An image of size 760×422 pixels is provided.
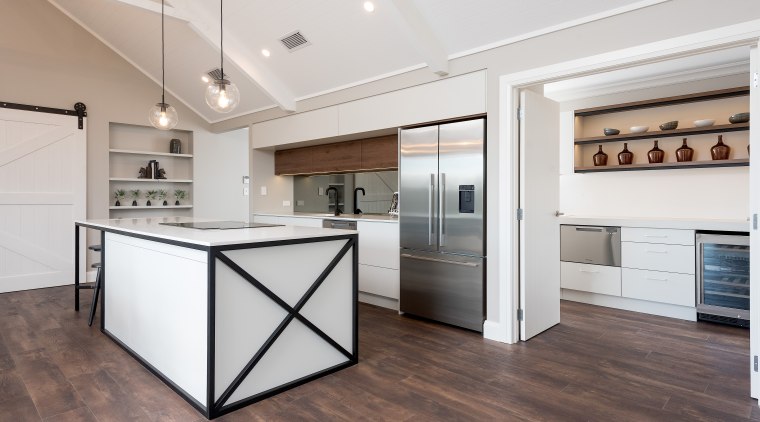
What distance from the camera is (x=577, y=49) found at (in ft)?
9.81

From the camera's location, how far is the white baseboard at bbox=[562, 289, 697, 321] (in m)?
4.05

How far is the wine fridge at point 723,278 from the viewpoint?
3742mm

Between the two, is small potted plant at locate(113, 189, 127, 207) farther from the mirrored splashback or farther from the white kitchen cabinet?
the white kitchen cabinet

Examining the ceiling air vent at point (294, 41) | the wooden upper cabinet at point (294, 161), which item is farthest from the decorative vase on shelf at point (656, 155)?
the wooden upper cabinet at point (294, 161)

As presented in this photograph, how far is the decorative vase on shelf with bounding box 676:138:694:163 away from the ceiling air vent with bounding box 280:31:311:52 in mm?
3918

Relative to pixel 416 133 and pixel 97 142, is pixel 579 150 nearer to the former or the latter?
pixel 416 133

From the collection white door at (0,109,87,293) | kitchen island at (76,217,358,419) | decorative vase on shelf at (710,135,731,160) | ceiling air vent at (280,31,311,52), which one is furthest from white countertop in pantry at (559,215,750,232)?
white door at (0,109,87,293)

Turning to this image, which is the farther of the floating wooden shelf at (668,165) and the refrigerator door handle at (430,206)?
the floating wooden shelf at (668,165)

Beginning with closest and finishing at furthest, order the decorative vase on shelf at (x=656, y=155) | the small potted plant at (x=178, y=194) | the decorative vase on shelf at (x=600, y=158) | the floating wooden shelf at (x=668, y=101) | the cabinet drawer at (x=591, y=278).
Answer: the floating wooden shelf at (x=668, y=101) → the cabinet drawer at (x=591, y=278) → the decorative vase on shelf at (x=656, y=155) → the decorative vase on shelf at (x=600, y=158) → the small potted plant at (x=178, y=194)

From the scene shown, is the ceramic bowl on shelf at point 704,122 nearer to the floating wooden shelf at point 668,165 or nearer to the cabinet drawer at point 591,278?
the floating wooden shelf at point 668,165

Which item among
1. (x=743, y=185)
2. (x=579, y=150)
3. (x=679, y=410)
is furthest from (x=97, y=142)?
(x=743, y=185)

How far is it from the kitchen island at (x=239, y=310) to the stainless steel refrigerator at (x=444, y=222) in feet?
3.66

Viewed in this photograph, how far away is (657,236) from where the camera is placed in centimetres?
416

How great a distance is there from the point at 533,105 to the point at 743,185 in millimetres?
2491
